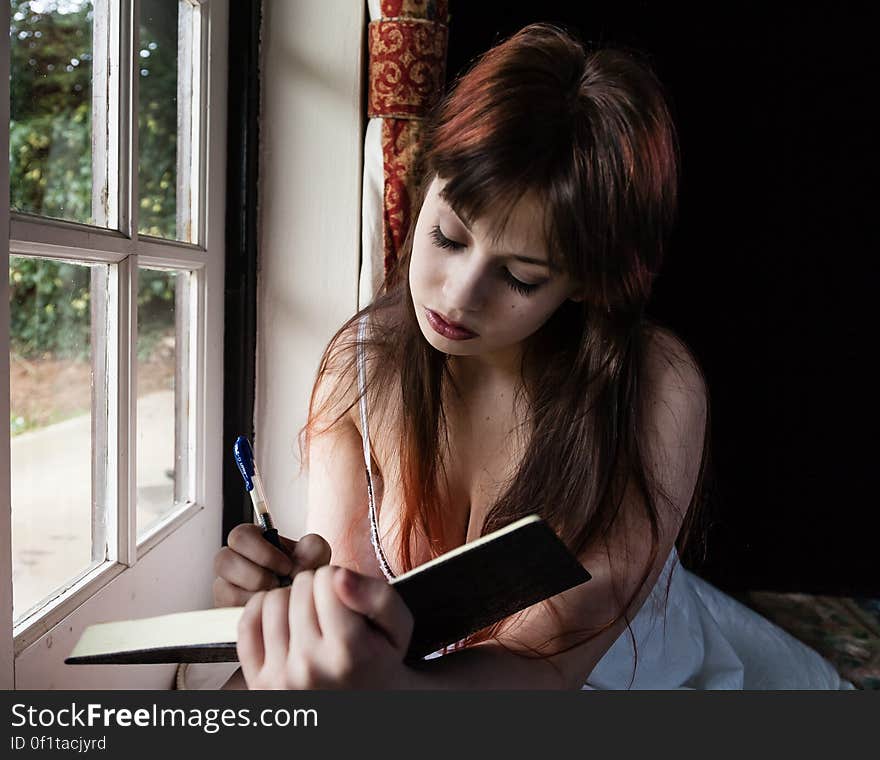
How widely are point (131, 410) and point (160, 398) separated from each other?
0.64 ft

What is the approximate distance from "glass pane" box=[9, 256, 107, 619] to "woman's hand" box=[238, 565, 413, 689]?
1.37 ft

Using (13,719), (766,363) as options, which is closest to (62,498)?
(13,719)

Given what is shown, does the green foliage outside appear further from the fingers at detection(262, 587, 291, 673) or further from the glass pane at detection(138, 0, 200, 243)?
the fingers at detection(262, 587, 291, 673)

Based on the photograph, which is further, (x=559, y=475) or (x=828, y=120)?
Result: (x=828, y=120)

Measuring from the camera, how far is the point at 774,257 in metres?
1.90

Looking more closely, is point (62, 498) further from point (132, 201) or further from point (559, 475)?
point (559, 475)

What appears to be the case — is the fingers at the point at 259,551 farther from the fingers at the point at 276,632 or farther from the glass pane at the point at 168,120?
the glass pane at the point at 168,120

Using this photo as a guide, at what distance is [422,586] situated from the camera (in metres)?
0.57

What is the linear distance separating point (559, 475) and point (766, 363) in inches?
47.9

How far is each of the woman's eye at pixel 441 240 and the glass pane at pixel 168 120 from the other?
477mm

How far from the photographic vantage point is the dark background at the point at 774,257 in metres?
1.79

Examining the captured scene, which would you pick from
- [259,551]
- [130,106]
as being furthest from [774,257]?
[259,551]

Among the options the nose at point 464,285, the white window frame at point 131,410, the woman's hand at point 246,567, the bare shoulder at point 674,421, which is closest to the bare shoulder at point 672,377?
the bare shoulder at point 674,421

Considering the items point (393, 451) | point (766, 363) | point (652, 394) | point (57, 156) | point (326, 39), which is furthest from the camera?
point (766, 363)
